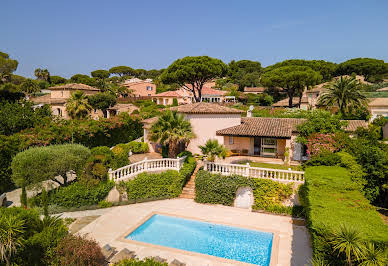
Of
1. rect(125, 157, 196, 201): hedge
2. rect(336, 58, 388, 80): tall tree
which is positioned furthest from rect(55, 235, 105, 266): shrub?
rect(336, 58, 388, 80): tall tree

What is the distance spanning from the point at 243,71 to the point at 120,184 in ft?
332

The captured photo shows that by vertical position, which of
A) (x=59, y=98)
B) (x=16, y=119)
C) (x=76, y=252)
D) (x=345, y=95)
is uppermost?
(x=59, y=98)

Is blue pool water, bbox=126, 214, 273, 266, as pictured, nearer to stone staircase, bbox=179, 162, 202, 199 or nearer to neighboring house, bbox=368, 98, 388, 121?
stone staircase, bbox=179, 162, 202, 199

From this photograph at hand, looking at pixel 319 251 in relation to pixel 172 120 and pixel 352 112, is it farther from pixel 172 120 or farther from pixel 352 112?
pixel 352 112

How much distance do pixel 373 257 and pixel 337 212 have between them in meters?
2.81

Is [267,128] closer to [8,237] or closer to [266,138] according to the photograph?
[266,138]

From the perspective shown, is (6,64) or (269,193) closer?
(269,193)

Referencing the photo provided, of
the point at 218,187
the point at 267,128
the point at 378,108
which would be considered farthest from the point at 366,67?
the point at 218,187

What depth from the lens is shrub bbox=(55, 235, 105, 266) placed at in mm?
10211

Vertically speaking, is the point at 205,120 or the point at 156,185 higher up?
the point at 205,120

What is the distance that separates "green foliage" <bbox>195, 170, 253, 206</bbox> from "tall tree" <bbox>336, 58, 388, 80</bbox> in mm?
81120

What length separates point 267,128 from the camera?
86.2 feet

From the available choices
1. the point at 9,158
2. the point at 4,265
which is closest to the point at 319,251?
the point at 4,265

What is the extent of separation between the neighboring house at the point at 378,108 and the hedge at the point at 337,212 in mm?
32864
